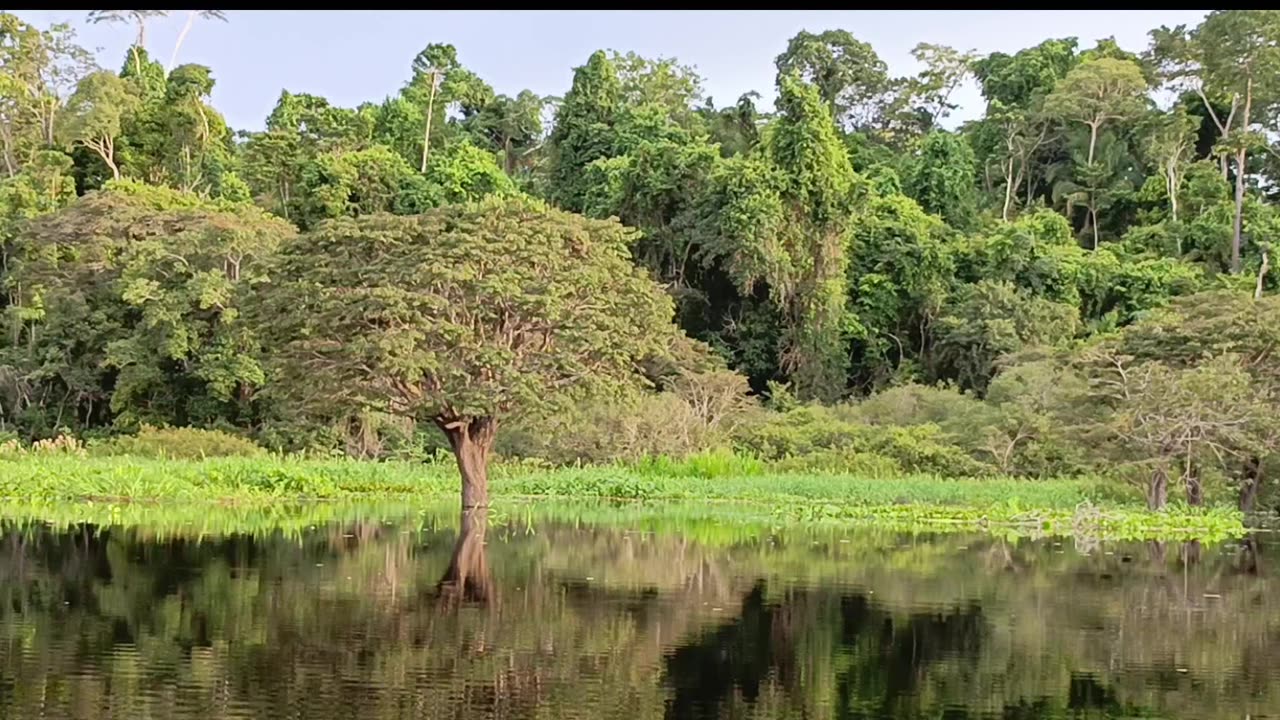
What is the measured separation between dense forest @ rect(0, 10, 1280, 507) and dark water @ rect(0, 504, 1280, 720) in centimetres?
576

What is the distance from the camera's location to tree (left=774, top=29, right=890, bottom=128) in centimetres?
4906

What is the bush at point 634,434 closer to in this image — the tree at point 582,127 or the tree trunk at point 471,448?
the tree trunk at point 471,448

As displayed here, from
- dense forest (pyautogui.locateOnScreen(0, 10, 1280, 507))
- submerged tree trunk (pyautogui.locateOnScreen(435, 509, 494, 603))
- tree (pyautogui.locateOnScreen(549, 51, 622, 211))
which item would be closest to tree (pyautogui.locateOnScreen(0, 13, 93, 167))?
dense forest (pyautogui.locateOnScreen(0, 10, 1280, 507))

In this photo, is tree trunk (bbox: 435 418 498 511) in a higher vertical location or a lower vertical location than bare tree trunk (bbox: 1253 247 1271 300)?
lower

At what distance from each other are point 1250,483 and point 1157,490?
2019 mm

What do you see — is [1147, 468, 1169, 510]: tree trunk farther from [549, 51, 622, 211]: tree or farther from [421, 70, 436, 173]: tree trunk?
[421, 70, 436, 173]: tree trunk

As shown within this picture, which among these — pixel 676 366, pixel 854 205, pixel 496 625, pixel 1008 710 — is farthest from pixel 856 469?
pixel 1008 710

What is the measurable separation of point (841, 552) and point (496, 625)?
7.61 meters

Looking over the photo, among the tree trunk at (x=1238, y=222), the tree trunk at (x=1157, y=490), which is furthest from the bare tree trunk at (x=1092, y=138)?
the tree trunk at (x=1157, y=490)

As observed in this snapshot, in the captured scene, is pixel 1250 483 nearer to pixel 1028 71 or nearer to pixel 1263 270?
pixel 1263 270

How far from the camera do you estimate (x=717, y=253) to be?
3725 centimetres

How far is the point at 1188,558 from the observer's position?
17.9 m

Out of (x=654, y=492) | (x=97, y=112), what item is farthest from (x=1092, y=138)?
(x=97, y=112)

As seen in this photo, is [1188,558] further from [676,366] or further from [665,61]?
[665,61]
